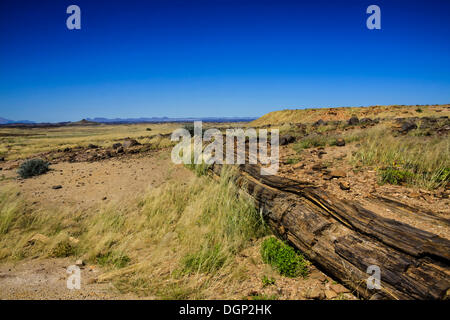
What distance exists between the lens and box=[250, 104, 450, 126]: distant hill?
2111 cm

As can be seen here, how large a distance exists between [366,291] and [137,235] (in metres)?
3.67

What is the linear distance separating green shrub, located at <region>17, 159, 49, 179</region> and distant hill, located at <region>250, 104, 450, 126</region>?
2385cm

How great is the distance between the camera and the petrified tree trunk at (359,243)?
2.15 metres

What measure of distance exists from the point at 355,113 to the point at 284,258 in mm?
27522

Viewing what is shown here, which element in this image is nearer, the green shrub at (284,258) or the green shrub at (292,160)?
the green shrub at (284,258)

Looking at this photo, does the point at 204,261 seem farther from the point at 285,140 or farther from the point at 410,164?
the point at 285,140

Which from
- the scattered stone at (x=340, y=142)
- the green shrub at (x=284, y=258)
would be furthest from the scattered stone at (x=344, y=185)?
the scattered stone at (x=340, y=142)

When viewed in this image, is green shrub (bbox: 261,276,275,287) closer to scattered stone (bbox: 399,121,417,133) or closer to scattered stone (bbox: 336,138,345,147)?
scattered stone (bbox: 336,138,345,147)

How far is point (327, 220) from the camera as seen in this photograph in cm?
309

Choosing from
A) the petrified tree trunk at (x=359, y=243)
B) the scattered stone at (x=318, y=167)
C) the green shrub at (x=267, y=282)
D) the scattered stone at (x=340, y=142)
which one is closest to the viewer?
the petrified tree trunk at (x=359, y=243)

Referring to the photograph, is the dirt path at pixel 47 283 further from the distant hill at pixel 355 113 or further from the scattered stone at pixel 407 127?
the distant hill at pixel 355 113

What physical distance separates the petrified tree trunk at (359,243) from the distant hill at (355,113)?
21.9 meters

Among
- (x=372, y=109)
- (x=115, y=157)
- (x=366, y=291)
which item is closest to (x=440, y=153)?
(x=366, y=291)
